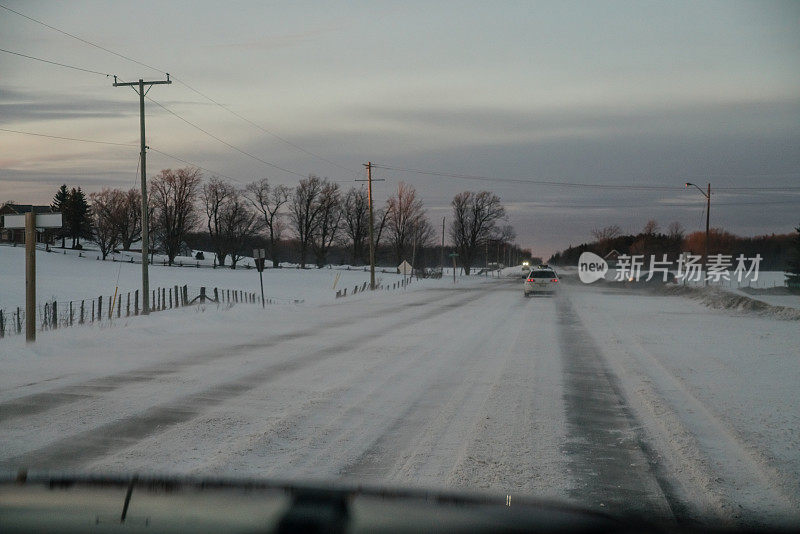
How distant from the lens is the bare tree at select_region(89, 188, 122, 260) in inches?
4026

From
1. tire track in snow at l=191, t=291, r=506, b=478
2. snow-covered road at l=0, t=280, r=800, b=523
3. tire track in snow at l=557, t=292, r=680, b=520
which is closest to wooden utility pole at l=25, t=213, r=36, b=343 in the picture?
snow-covered road at l=0, t=280, r=800, b=523

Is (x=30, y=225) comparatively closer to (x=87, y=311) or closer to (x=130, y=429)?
(x=130, y=429)

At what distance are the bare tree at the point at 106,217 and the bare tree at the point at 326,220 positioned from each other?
31.3 metres

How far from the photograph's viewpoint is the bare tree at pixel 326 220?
11188cm

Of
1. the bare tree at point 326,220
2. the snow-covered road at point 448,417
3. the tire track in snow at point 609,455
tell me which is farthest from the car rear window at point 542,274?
the bare tree at point 326,220

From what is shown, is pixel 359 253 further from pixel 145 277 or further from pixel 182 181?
pixel 145 277

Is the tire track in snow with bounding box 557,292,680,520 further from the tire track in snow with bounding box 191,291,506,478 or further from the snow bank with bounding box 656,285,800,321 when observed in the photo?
the snow bank with bounding box 656,285,800,321

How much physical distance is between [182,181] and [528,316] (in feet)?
295

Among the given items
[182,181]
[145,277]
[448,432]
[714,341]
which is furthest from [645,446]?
[182,181]

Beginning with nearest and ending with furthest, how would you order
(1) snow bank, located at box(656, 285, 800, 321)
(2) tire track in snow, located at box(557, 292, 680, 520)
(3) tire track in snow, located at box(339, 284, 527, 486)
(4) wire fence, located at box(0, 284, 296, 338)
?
1. (2) tire track in snow, located at box(557, 292, 680, 520)
2. (3) tire track in snow, located at box(339, 284, 527, 486)
3. (4) wire fence, located at box(0, 284, 296, 338)
4. (1) snow bank, located at box(656, 285, 800, 321)

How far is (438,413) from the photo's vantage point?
317 inches

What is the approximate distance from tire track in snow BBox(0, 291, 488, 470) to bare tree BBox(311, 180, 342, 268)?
332 ft

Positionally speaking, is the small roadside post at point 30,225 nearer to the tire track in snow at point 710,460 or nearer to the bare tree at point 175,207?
the tire track in snow at point 710,460

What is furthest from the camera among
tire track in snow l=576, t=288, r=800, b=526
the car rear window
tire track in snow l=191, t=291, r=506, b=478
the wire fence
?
the car rear window
